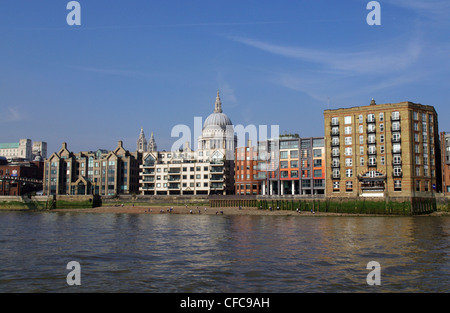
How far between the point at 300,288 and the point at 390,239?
107ft

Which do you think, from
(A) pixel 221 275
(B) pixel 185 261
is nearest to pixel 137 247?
(B) pixel 185 261

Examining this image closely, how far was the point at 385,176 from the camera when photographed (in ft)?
409

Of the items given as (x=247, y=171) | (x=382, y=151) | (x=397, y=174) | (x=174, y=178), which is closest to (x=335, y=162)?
(x=382, y=151)

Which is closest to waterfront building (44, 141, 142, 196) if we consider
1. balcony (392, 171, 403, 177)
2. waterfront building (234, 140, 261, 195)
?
waterfront building (234, 140, 261, 195)

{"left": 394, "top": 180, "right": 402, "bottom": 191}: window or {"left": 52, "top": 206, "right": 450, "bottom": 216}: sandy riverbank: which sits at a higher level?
{"left": 394, "top": 180, "right": 402, "bottom": 191}: window

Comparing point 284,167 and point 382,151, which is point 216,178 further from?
point 382,151

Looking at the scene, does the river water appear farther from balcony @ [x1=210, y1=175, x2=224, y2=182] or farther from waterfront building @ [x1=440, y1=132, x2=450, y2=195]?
balcony @ [x1=210, y1=175, x2=224, y2=182]

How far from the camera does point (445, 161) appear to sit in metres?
126

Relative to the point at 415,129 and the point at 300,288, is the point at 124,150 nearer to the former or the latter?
the point at 415,129

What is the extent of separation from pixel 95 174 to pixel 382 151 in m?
121

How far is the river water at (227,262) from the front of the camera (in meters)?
32.1

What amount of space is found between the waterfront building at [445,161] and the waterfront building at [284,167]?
34077 mm

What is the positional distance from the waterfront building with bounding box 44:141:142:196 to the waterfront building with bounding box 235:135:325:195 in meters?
53.1

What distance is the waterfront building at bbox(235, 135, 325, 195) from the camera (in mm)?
144250
